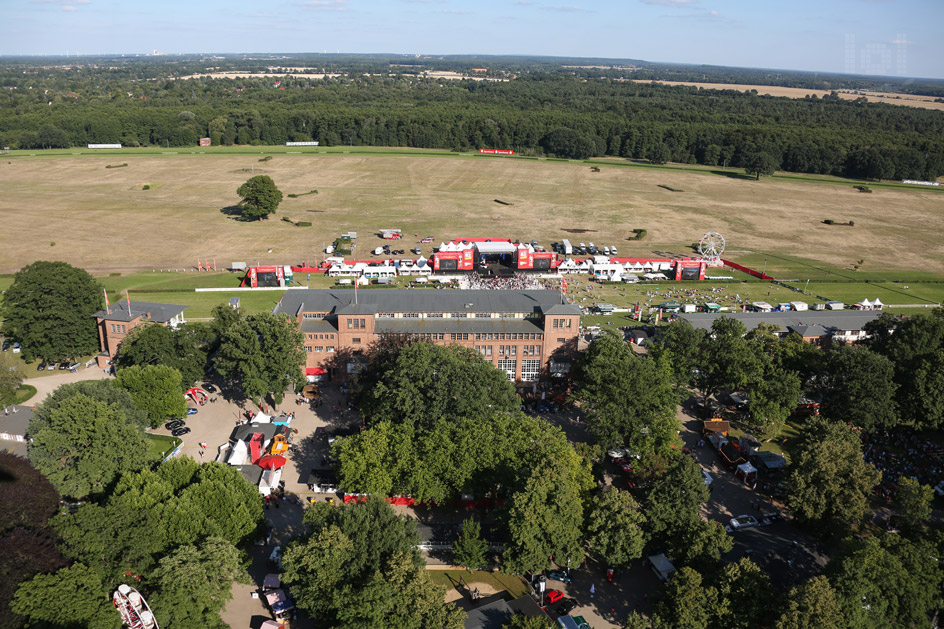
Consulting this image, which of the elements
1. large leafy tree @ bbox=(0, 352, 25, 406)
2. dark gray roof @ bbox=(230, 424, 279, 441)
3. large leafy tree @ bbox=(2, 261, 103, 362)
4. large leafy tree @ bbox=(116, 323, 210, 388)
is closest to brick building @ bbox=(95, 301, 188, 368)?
large leafy tree @ bbox=(2, 261, 103, 362)

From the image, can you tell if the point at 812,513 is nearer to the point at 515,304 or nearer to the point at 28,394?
the point at 515,304

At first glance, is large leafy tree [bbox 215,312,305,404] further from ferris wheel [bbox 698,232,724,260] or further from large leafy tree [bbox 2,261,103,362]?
ferris wheel [bbox 698,232,724,260]

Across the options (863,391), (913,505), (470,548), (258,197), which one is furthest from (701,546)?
(258,197)

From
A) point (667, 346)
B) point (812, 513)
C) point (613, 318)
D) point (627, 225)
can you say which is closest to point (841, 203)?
point (627, 225)

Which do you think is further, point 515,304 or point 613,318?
point 613,318

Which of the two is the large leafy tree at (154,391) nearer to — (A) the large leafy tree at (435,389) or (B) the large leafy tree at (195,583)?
(A) the large leafy tree at (435,389)

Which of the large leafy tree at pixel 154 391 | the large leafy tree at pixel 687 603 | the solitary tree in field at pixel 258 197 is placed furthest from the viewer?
the solitary tree in field at pixel 258 197

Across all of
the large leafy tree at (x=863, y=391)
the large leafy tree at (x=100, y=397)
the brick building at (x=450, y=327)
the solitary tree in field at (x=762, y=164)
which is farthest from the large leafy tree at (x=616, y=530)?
the solitary tree in field at (x=762, y=164)
